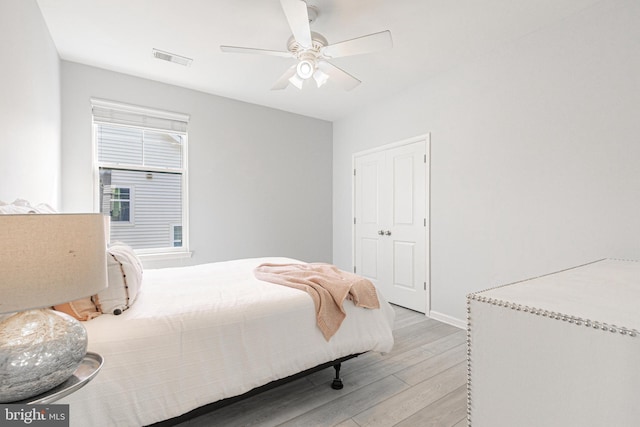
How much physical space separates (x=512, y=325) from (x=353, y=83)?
229cm

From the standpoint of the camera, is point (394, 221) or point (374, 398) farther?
point (394, 221)

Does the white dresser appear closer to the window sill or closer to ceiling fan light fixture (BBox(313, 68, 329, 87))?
ceiling fan light fixture (BBox(313, 68, 329, 87))

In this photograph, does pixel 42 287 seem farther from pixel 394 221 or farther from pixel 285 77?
pixel 394 221

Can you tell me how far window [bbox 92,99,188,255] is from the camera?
11.0 feet

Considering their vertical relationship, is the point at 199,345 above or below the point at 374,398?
above

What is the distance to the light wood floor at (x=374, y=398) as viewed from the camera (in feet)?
5.74

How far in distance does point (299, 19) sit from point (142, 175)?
8.84 ft

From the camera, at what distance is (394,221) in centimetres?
398

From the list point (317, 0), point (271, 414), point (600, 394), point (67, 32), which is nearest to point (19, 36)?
point (67, 32)

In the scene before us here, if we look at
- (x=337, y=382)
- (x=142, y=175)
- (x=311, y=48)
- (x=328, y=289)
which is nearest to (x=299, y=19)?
(x=311, y=48)

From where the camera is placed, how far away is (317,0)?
2162 mm

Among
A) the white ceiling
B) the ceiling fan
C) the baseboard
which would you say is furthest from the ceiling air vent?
the baseboard

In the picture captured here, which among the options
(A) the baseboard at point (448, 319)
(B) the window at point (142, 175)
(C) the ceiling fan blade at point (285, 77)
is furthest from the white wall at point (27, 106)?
(A) the baseboard at point (448, 319)

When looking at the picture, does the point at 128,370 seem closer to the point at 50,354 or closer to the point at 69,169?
the point at 50,354
